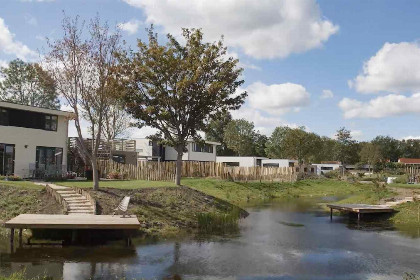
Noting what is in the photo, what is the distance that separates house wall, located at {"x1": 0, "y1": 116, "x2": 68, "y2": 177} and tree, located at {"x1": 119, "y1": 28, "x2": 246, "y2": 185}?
973 cm

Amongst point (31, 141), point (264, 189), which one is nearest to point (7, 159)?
point (31, 141)

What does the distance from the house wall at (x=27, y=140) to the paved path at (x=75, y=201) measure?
12082 mm

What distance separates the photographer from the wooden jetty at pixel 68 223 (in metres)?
18.6

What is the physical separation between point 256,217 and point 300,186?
28.9 meters

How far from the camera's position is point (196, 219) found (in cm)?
2681

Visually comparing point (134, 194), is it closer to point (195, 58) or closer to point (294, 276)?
point (195, 58)

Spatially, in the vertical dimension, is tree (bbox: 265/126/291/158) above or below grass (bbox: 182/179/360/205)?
above

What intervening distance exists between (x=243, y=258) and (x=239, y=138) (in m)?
95.4

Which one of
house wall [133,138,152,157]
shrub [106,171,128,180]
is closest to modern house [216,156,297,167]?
house wall [133,138,152,157]

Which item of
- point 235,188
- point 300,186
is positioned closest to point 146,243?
point 235,188

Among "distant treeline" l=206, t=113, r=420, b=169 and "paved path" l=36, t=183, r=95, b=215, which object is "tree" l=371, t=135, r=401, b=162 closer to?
"distant treeline" l=206, t=113, r=420, b=169

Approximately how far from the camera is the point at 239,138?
371 feet

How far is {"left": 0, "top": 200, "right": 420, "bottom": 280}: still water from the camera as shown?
15500mm

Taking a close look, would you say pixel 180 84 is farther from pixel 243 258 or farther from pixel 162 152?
pixel 162 152
